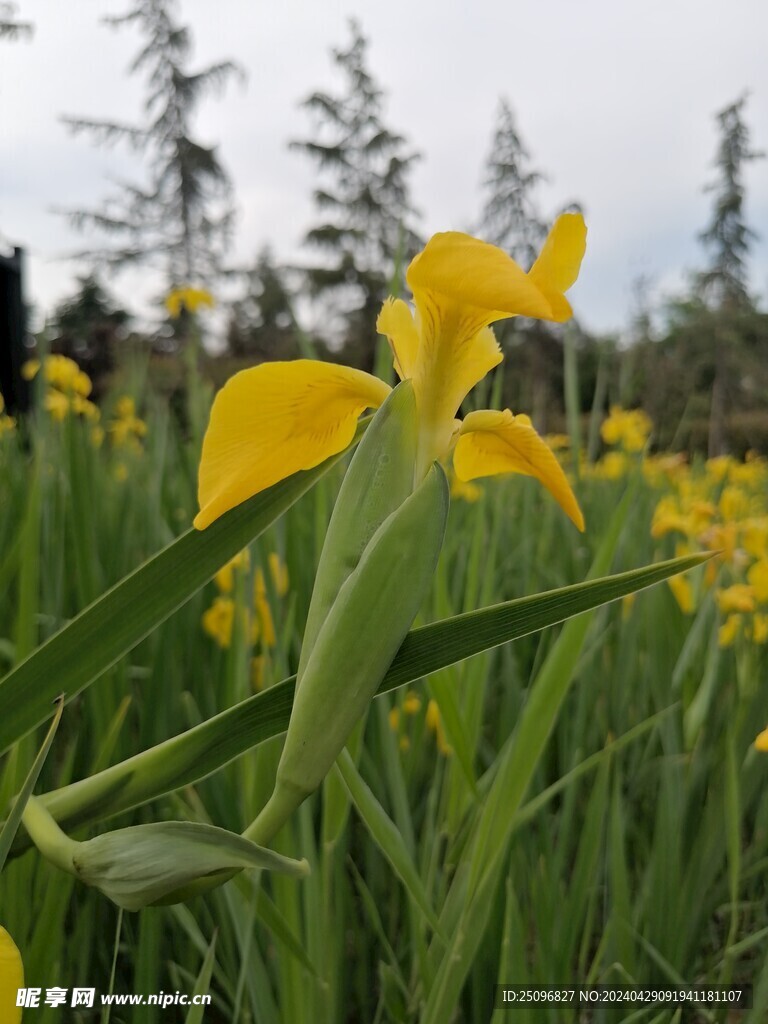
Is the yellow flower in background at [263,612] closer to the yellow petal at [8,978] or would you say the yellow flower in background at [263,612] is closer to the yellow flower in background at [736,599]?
the yellow petal at [8,978]

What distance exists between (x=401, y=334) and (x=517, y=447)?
0.24ft

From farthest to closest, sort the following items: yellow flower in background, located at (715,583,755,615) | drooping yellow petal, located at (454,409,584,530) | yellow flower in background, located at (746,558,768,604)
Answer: yellow flower in background, located at (746,558,768,604) → yellow flower in background, located at (715,583,755,615) → drooping yellow petal, located at (454,409,584,530)

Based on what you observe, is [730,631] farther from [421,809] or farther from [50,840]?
[50,840]

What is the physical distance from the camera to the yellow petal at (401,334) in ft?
1.21

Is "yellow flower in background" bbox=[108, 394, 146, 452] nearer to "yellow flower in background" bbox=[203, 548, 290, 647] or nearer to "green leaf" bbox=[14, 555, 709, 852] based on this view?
"yellow flower in background" bbox=[203, 548, 290, 647]

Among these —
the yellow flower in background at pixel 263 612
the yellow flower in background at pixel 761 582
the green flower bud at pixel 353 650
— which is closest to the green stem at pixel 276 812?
the green flower bud at pixel 353 650

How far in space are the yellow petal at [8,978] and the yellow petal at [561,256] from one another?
27 cm

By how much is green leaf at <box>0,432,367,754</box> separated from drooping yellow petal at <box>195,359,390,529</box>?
3 centimetres

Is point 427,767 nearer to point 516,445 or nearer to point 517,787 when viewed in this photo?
point 517,787

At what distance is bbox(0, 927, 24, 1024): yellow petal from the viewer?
249 mm

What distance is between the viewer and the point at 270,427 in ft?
1.02

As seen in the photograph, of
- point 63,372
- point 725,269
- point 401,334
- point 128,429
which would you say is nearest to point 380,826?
point 401,334

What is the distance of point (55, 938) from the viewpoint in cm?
45

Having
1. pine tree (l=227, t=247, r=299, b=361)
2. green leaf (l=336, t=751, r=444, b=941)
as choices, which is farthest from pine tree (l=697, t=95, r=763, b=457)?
green leaf (l=336, t=751, r=444, b=941)
